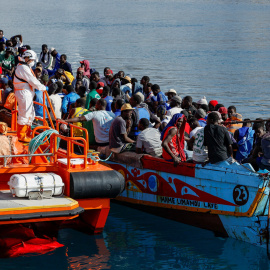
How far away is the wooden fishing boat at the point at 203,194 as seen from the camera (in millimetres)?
9594

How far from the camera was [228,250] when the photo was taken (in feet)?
32.7

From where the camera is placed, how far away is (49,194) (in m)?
9.46

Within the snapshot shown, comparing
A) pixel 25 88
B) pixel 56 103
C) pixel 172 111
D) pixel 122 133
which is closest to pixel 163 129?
pixel 122 133

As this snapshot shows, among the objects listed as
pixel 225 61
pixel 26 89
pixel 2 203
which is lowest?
pixel 2 203

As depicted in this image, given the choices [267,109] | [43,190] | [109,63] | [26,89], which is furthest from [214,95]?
[43,190]

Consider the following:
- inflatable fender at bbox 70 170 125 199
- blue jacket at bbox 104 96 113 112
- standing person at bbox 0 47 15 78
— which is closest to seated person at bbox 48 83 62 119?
blue jacket at bbox 104 96 113 112

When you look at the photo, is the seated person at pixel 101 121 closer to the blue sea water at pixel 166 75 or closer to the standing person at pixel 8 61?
the blue sea water at pixel 166 75

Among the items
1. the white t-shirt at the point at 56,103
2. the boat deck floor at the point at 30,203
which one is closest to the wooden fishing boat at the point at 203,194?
the boat deck floor at the point at 30,203

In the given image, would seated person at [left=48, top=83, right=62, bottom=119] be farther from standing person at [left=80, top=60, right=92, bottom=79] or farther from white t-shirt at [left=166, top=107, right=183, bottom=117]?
standing person at [left=80, top=60, right=92, bottom=79]

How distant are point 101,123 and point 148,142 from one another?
3.85ft

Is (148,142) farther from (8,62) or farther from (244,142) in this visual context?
(8,62)

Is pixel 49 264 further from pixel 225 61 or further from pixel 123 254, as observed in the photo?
pixel 225 61

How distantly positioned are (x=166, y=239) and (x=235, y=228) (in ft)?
3.97

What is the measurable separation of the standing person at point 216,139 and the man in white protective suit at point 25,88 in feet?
9.96
